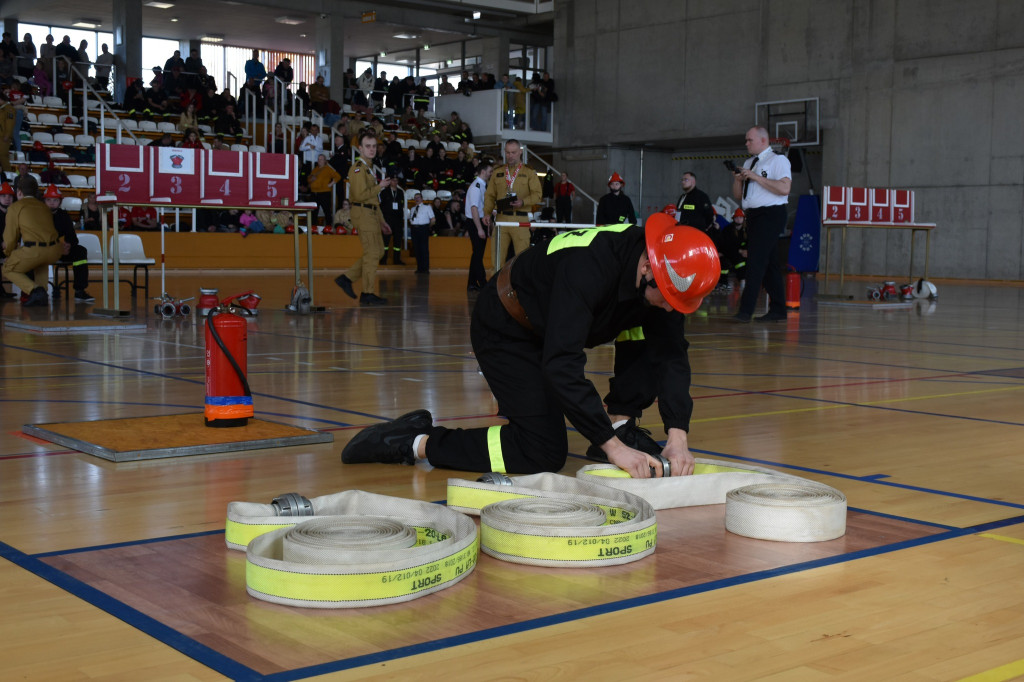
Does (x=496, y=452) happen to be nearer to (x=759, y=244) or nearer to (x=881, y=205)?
(x=759, y=244)

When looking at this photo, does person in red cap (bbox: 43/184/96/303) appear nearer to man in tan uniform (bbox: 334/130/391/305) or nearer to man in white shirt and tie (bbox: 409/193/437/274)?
man in tan uniform (bbox: 334/130/391/305)

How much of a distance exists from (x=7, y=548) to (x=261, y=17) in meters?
32.4

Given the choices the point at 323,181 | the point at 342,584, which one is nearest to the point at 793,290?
the point at 342,584

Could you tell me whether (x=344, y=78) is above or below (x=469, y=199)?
above

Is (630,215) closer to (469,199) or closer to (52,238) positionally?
(469,199)

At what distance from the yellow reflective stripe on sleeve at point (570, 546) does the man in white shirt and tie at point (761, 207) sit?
8.86m

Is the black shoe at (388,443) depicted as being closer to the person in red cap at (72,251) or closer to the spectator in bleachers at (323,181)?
the person in red cap at (72,251)

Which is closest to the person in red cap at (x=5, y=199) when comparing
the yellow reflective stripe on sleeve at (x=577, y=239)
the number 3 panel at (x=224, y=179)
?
the number 3 panel at (x=224, y=179)

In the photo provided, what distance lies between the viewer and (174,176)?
1189 centimetres

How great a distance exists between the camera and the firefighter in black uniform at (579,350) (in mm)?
3590

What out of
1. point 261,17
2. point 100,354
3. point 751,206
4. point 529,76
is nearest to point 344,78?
point 261,17

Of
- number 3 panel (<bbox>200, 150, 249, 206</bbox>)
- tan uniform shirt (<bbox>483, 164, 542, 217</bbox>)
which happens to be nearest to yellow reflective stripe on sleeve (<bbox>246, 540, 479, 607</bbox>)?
number 3 panel (<bbox>200, 150, 249, 206</bbox>)

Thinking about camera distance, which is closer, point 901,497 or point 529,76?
point 901,497

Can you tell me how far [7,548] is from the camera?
306 cm
